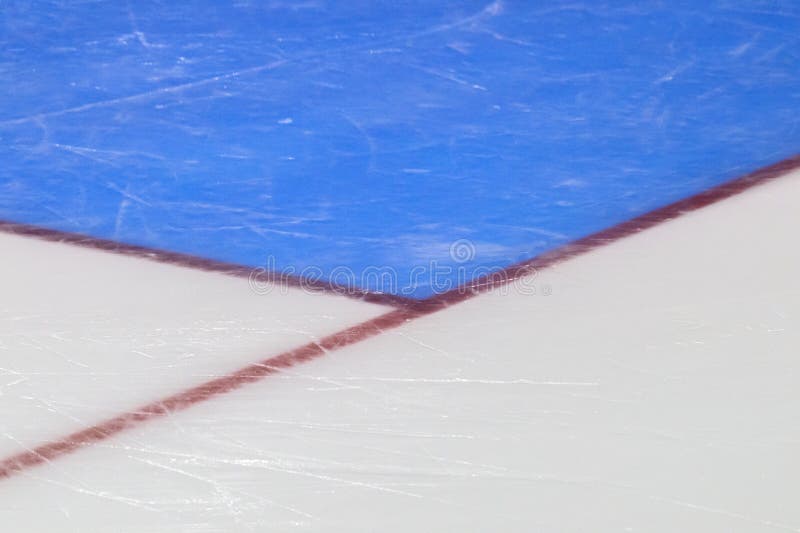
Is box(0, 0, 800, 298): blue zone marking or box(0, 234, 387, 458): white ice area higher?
box(0, 0, 800, 298): blue zone marking

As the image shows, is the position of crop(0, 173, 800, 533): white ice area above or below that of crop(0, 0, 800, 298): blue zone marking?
below

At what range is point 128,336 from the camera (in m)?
1.01

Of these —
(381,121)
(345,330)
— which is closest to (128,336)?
(345,330)

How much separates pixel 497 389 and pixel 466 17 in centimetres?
54

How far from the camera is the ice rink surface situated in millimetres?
983

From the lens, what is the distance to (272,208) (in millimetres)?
1011

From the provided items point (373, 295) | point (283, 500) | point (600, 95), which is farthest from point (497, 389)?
point (600, 95)

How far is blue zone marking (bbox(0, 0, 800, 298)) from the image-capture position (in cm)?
100

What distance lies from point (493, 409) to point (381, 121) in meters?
0.44

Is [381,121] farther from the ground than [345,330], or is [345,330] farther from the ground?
[381,121]

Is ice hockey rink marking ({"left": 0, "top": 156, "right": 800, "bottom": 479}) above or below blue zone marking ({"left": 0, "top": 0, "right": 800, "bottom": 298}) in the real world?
below

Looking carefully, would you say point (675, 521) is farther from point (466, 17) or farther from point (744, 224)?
point (466, 17)

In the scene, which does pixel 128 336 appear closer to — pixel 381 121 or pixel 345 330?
pixel 345 330

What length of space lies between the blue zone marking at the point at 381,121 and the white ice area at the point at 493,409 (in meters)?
0.07
